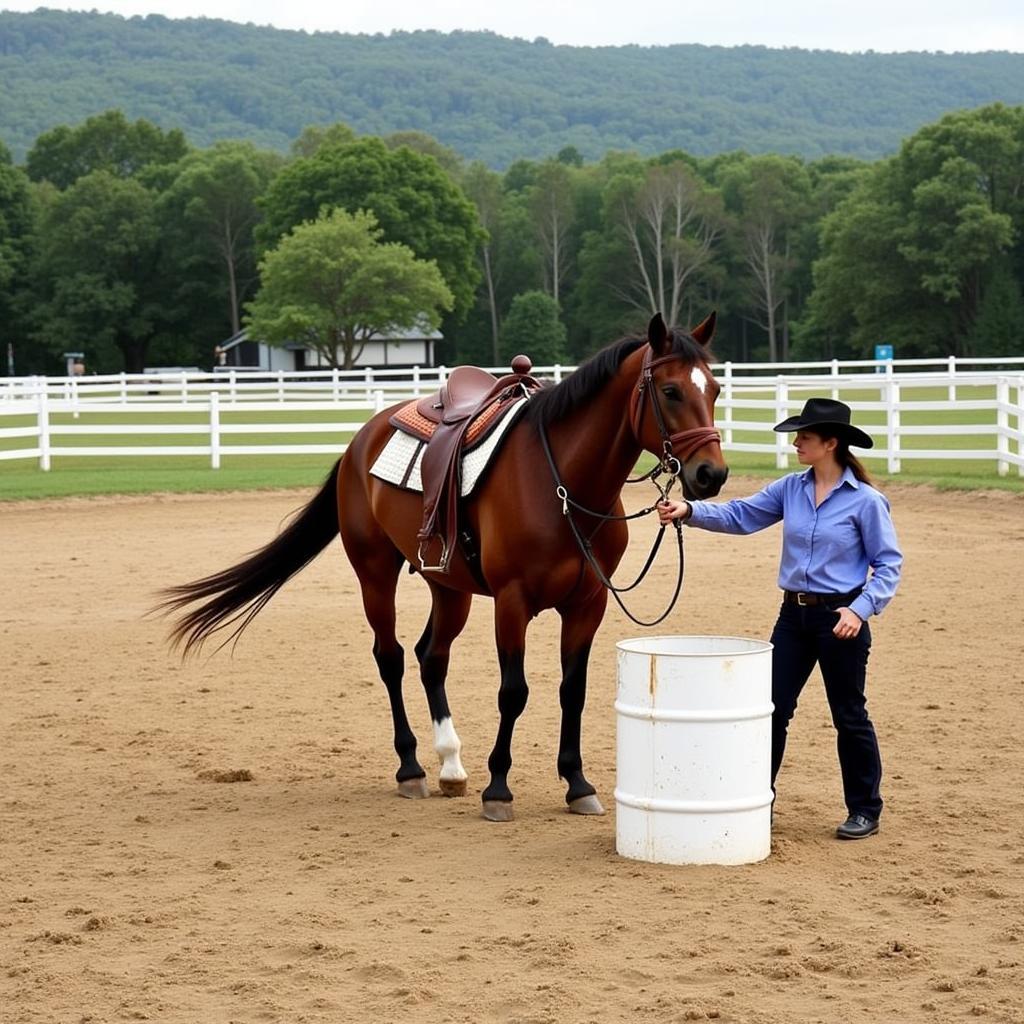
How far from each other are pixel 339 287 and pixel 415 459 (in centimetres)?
6470

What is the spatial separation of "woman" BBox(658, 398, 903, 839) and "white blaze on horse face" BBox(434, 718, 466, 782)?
1.55 meters

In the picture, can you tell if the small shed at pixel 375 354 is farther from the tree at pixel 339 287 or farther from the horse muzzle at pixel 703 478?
the horse muzzle at pixel 703 478

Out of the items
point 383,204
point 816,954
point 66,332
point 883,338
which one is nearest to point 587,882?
point 816,954

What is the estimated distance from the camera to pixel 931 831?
19.5 feet

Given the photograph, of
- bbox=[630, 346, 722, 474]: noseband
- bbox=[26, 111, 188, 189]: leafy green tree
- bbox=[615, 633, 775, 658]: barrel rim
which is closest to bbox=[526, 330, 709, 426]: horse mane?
bbox=[630, 346, 722, 474]: noseband

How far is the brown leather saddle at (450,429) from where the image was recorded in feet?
21.5

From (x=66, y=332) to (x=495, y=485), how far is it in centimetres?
7889

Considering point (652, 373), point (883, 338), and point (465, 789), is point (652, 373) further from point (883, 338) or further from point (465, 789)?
point (883, 338)

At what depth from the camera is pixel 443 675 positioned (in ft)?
23.0

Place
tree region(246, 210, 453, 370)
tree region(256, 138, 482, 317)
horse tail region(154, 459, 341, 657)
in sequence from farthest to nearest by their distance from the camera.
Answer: tree region(256, 138, 482, 317) → tree region(246, 210, 453, 370) → horse tail region(154, 459, 341, 657)

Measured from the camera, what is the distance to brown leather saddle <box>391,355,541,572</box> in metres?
6.57

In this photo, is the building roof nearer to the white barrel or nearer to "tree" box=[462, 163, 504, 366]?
"tree" box=[462, 163, 504, 366]

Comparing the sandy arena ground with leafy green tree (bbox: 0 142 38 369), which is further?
leafy green tree (bbox: 0 142 38 369)

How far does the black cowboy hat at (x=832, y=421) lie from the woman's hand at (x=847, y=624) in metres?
0.63
